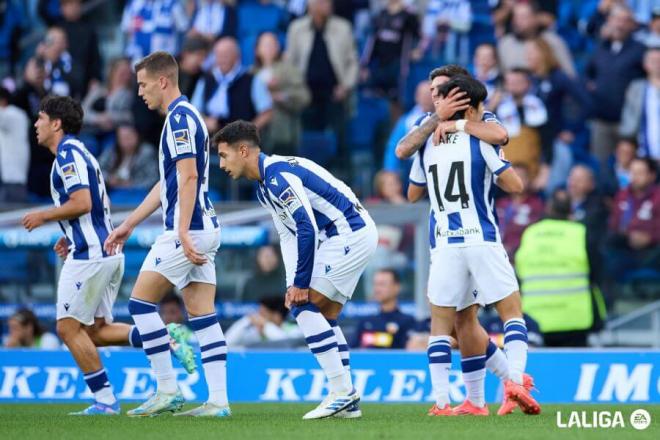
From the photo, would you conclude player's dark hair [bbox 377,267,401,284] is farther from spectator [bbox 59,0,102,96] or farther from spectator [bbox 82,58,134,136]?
spectator [bbox 59,0,102,96]

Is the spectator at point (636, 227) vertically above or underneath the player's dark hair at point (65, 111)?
underneath

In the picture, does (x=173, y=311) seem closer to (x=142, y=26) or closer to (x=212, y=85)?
(x=212, y=85)

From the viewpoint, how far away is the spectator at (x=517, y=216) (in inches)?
541

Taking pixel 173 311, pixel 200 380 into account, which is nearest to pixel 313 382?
pixel 200 380

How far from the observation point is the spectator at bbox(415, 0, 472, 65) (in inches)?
660

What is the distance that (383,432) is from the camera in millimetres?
7664

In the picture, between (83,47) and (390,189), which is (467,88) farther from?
(83,47)

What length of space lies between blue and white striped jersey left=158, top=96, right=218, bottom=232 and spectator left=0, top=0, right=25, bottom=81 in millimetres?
10272

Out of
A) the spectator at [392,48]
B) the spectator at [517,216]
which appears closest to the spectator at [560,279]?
the spectator at [517,216]

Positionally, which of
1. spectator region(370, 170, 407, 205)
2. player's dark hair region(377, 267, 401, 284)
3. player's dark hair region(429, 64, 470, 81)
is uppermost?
player's dark hair region(429, 64, 470, 81)

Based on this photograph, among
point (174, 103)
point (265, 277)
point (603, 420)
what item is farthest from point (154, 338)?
point (265, 277)

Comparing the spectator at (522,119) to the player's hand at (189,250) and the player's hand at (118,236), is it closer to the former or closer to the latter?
the player's hand at (118,236)

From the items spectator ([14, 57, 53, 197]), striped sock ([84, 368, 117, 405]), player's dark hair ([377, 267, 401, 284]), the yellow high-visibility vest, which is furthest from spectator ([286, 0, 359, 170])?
striped sock ([84, 368, 117, 405])

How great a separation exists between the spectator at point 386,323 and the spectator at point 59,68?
19.2ft
